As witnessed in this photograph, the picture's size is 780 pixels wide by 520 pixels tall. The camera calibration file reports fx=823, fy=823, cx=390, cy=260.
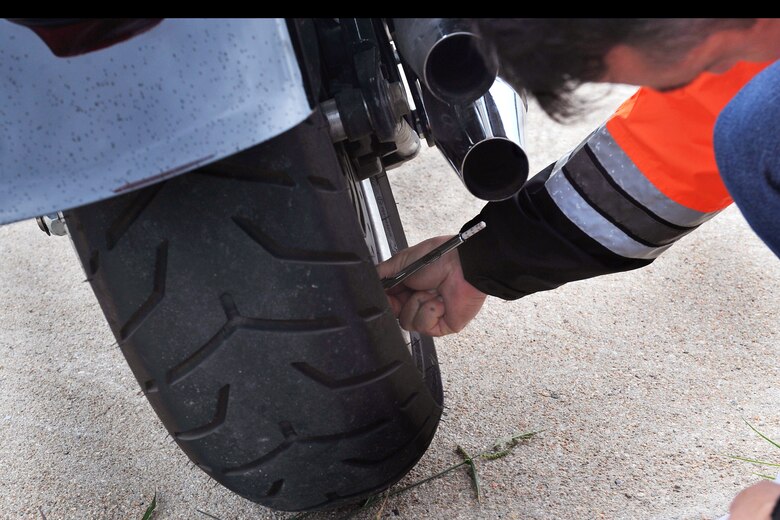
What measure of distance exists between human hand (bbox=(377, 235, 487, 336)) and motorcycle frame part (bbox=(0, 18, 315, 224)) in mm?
670

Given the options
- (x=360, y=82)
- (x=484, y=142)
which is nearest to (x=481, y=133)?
(x=484, y=142)

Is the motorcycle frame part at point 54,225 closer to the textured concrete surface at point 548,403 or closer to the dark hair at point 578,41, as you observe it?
the textured concrete surface at point 548,403

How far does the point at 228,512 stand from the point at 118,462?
0.28 m

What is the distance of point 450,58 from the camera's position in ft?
2.82

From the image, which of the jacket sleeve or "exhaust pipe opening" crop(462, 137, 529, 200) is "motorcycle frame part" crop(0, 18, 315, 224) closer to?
"exhaust pipe opening" crop(462, 137, 529, 200)

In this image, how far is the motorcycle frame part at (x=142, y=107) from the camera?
0.78 meters

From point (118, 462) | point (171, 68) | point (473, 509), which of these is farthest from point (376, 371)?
point (118, 462)

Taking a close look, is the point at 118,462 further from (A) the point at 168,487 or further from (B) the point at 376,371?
(B) the point at 376,371

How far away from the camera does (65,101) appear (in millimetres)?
790

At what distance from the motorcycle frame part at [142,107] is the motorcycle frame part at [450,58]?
0.48ft

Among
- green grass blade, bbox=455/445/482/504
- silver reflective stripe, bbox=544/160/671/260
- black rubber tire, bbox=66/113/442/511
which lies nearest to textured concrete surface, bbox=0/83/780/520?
green grass blade, bbox=455/445/482/504

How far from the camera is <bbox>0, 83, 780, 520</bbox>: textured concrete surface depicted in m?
1.34

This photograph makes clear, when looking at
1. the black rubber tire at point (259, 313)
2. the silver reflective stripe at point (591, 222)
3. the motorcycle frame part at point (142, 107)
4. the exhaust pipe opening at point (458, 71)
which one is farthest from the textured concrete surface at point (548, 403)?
the motorcycle frame part at point (142, 107)

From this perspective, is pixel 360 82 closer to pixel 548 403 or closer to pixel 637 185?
pixel 637 185
